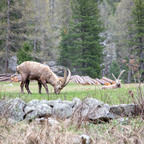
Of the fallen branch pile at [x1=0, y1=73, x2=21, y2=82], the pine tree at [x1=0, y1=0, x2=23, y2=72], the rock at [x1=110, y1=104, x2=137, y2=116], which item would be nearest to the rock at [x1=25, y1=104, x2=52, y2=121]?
the rock at [x1=110, y1=104, x2=137, y2=116]

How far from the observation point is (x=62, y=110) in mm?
6031

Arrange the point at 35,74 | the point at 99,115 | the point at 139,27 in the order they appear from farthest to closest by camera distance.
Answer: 1. the point at 139,27
2. the point at 35,74
3. the point at 99,115

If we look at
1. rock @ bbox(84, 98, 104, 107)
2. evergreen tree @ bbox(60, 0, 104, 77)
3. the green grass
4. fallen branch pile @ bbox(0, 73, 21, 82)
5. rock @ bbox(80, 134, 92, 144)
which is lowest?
fallen branch pile @ bbox(0, 73, 21, 82)

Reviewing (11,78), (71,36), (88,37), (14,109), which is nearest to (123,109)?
(14,109)

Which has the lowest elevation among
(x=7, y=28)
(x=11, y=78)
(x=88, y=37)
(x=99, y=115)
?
(x=11, y=78)

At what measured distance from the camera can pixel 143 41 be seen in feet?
103

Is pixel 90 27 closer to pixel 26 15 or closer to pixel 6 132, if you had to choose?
pixel 26 15

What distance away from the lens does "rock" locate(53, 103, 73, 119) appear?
5.96 metres

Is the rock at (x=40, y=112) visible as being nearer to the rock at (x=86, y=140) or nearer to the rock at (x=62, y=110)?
the rock at (x=62, y=110)

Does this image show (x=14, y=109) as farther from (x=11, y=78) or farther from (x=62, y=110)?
(x=11, y=78)

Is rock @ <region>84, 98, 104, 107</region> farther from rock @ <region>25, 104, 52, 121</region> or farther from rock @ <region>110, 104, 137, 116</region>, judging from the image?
rock @ <region>25, 104, 52, 121</region>

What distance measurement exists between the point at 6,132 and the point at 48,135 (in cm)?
110

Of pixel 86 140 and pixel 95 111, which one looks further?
pixel 95 111

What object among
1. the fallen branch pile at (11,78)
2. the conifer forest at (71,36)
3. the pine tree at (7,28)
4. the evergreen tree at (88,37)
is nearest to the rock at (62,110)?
the conifer forest at (71,36)
